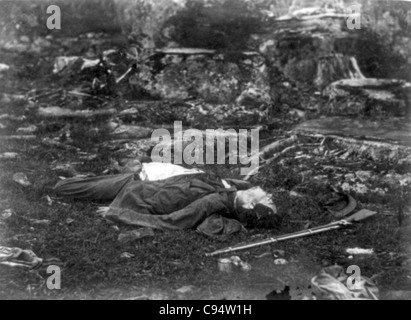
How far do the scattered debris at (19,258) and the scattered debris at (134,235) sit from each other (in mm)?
666

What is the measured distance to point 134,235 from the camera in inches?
167

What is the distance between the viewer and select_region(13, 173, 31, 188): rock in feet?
15.6

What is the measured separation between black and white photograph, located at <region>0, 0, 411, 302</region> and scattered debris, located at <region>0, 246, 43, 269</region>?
10mm

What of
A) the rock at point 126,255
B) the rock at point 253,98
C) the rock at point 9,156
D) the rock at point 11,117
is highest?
the rock at point 253,98

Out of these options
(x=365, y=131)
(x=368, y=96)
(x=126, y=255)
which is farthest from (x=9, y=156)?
(x=368, y=96)

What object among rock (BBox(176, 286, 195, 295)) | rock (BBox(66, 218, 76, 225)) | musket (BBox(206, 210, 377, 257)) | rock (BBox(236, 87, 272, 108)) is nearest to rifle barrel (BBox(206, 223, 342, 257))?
musket (BBox(206, 210, 377, 257))

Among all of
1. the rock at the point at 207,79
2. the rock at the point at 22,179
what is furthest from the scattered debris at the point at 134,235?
the rock at the point at 207,79

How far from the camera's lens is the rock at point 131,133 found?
16.8 ft

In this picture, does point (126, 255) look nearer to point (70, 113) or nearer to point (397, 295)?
point (70, 113)

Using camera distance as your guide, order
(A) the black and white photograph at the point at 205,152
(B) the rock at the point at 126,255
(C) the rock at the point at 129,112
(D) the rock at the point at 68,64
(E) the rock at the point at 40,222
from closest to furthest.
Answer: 1. (A) the black and white photograph at the point at 205,152
2. (B) the rock at the point at 126,255
3. (E) the rock at the point at 40,222
4. (C) the rock at the point at 129,112
5. (D) the rock at the point at 68,64

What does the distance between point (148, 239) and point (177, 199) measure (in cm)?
47

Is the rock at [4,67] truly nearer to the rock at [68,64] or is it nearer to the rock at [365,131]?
the rock at [68,64]

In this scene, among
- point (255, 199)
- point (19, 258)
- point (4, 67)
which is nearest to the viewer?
point (19, 258)
